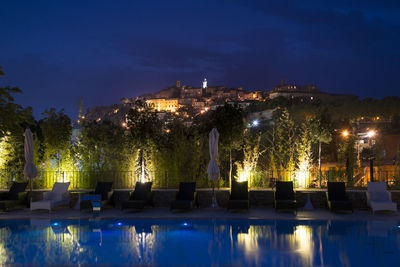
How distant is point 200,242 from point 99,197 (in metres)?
3.58

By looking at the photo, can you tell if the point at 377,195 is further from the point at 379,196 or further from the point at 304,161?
the point at 304,161

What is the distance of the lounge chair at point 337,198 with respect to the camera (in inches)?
343

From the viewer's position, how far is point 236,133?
1045 centimetres

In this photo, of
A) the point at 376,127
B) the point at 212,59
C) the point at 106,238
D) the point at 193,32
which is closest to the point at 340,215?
the point at 106,238

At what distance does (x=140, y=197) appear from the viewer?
9789mm

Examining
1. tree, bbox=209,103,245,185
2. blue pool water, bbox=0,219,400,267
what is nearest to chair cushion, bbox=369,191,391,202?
blue pool water, bbox=0,219,400,267

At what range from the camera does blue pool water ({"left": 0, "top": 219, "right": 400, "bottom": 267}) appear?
5566 mm

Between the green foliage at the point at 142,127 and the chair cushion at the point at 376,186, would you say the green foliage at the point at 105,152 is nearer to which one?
the green foliage at the point at 142,127

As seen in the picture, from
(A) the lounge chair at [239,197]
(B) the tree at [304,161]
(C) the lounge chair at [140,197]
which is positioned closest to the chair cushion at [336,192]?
(B) the tree at [304,161]

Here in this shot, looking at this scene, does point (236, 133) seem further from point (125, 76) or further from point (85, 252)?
point (125, 76)

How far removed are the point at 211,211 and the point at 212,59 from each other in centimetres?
8117

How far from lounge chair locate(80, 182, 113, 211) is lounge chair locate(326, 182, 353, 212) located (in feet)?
18.4

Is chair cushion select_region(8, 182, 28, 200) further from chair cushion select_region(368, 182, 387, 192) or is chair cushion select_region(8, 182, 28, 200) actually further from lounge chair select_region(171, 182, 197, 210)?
chair cushion select_region(368, 182, 387, 192)

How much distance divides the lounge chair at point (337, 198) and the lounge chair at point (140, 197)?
4.53m
